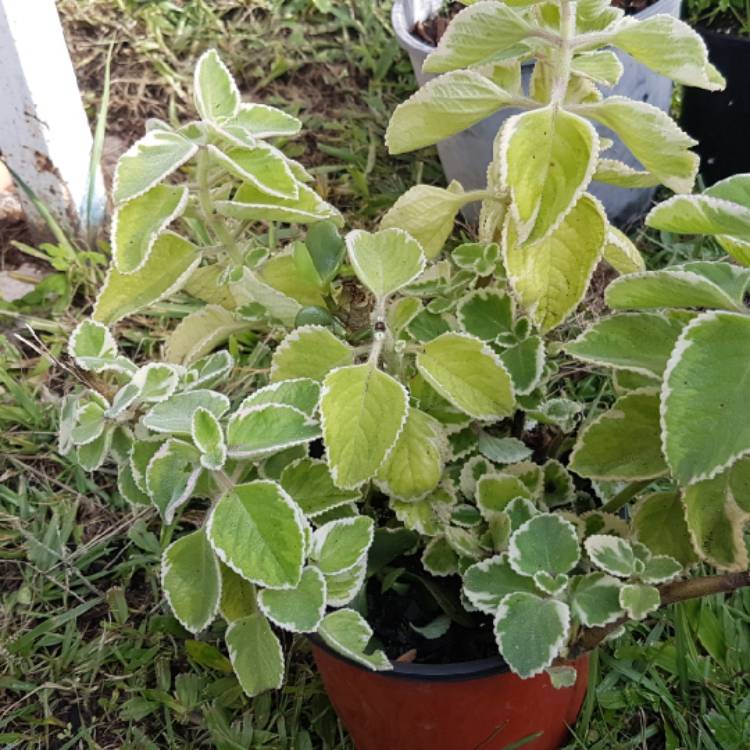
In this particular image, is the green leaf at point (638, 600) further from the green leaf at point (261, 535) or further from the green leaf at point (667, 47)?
the green leaf at point (667, 47)

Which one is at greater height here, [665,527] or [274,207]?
[274,207]

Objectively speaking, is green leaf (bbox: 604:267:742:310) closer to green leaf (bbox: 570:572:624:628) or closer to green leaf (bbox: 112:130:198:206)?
green leaf (bbox: 570:572:624:628)

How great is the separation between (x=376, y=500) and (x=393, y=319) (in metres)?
0.26

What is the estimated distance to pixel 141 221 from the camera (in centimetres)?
81

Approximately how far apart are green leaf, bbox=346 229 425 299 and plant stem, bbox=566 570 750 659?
312 millimetres

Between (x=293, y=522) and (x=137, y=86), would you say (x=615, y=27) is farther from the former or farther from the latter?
(x=137, y=86)

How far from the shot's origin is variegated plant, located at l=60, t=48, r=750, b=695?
2.31 feet

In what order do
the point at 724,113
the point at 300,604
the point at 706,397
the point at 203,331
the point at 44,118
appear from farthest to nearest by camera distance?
the point at 724,113, the point at 44,118, the point at 203,331, the point at 300,604, the point at 706,397

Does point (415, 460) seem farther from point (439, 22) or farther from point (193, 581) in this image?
point (439, 22)

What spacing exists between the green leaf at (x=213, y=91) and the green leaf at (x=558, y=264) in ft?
0.87

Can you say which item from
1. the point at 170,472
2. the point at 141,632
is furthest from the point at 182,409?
the point at 141,632

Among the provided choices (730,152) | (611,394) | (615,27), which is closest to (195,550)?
(615,27)

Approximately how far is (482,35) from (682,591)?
1.50 feet

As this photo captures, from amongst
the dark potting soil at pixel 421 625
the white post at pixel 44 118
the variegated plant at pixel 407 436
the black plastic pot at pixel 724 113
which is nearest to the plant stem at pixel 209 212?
the variegated plant at pixel 407 436
